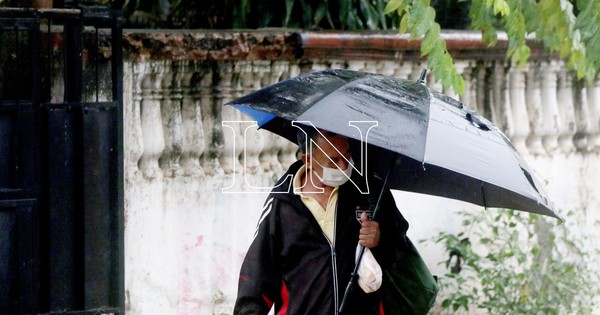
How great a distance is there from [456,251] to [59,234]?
7.54 ft

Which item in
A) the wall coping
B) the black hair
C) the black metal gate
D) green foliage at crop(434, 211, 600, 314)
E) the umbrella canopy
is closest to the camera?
the umbrella canopy

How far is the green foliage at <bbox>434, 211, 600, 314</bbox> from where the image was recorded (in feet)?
22.5

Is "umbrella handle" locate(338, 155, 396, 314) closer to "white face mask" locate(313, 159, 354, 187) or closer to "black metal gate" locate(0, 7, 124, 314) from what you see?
"white face mask" locate(313, 159, 354, 187)

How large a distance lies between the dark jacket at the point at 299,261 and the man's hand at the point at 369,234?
9 cm

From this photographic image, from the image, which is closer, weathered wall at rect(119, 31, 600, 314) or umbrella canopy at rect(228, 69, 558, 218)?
umbrella canopy at rect(228, 69, 558, 218)

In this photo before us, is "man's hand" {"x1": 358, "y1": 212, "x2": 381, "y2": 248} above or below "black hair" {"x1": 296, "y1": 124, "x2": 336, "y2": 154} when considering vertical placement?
below

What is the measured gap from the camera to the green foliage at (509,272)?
686cm

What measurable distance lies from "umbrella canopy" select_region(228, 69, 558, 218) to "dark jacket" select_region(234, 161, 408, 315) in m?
0.33

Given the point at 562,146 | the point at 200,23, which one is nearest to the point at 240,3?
the point at 200,23

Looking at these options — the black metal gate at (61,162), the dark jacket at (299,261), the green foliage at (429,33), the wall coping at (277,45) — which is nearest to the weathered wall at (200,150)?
the wall coping at (277,45)

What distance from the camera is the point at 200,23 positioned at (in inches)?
328

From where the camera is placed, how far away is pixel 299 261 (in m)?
4.62

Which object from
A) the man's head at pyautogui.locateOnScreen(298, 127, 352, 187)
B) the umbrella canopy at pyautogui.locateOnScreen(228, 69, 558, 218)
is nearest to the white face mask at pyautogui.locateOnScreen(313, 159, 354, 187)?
the man's head at pyautogui.locateOnScreen(298, 127, 352, 187)

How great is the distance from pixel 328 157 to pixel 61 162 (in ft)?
5.49
